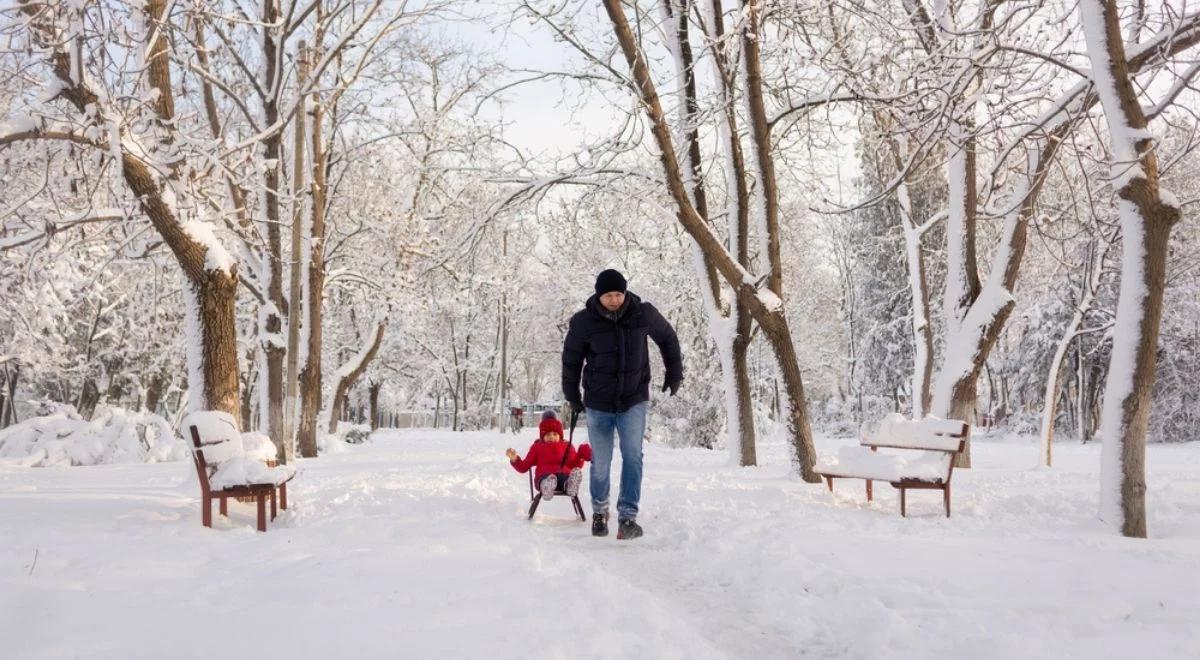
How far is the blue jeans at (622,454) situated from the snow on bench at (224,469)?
2.57 metres

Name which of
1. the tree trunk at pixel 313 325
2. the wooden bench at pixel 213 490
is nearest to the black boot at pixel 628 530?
the wooden bench at pixel 213 490

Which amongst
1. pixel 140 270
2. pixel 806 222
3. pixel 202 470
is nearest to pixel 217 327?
pixel 202 470

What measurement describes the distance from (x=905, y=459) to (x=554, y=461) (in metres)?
3.30

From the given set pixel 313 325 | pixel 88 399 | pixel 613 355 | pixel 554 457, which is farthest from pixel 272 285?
pixel 88 399

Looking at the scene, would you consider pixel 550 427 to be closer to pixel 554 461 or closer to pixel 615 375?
pixel 554 461

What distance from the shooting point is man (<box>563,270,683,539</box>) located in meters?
6.03

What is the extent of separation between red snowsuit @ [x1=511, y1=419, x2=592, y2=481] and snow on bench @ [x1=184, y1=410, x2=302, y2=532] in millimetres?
2058

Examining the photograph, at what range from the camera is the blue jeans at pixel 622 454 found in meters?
6.12

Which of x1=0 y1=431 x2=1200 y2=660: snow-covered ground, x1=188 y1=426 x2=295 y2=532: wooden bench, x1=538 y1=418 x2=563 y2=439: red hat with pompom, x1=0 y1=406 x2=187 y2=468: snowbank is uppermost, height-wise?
x1=538 y1=418 x2=563 y2=439: red hat with pompom

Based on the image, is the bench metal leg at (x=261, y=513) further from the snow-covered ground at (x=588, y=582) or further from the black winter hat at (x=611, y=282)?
the black winter hat at (x=611, y=282)

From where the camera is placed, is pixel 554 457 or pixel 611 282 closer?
pixel 611 282

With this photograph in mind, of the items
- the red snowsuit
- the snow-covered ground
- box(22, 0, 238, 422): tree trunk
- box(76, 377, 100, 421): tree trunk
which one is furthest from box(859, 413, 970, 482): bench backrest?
box(76, 377, 100, 421): tree trunk

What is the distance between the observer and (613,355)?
6031 mm

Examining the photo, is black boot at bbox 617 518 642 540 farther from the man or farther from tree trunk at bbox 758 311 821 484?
tree trunk at bbox 758 311 821 484
